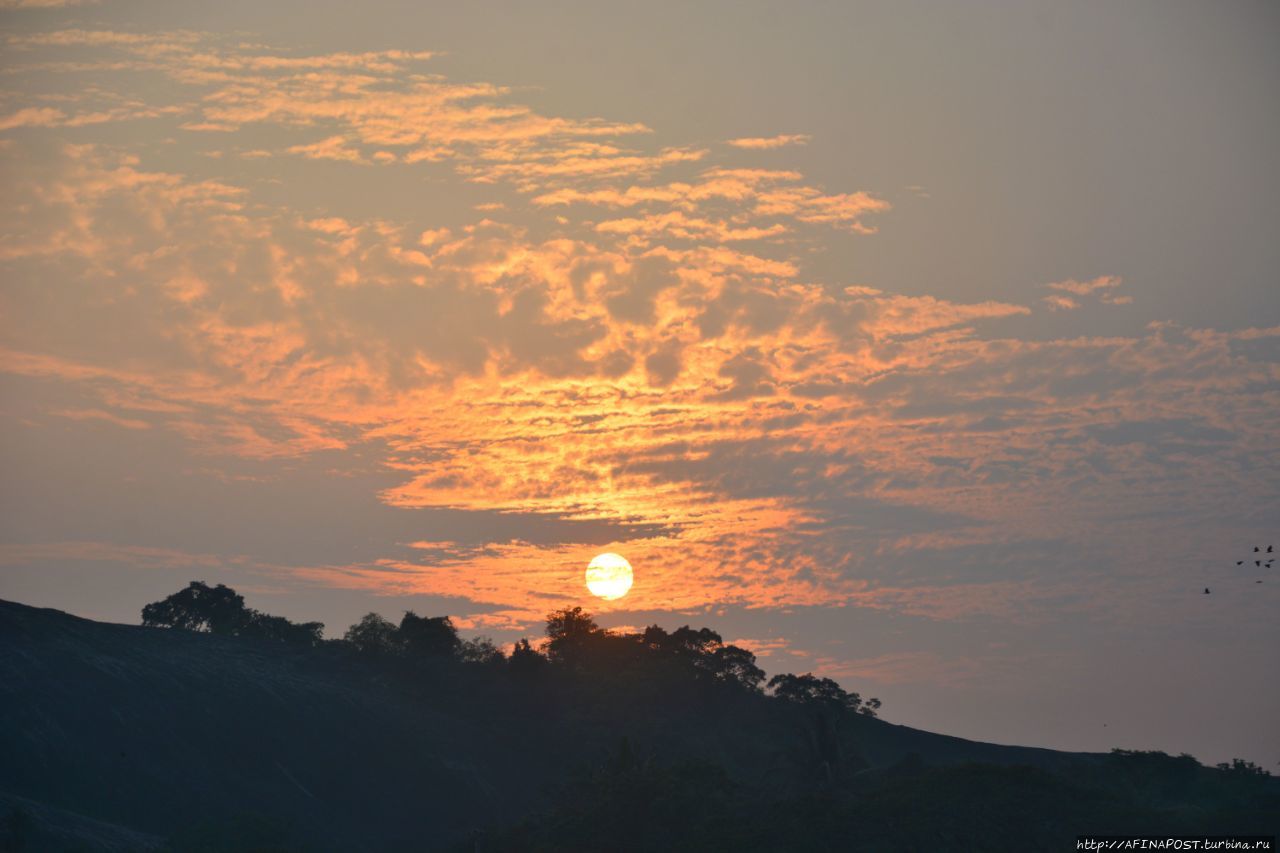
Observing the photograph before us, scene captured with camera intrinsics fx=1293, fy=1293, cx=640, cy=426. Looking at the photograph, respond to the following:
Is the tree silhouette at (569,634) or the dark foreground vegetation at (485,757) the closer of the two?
the dark foreground vegetation at (485,757)

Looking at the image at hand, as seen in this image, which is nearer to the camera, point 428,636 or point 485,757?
point 485,757

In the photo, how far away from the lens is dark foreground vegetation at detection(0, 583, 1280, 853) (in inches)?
3189

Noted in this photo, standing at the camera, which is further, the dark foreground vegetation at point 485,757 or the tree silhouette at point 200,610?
the tree silhouette at point 200,610

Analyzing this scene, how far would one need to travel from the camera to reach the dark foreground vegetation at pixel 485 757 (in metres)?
81.0

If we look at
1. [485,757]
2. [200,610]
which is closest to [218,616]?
[200,610]

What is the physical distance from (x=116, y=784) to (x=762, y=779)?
203 ft

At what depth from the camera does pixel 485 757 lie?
12581 cm

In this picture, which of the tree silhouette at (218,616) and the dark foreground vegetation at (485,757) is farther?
the tree silhouette at (218,616)

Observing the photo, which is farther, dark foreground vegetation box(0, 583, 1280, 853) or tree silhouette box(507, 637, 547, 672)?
tree silhouette box(507, 637, 547, 672)

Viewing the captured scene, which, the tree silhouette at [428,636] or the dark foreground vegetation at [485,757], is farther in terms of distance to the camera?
the tree silhouette at [428,636]

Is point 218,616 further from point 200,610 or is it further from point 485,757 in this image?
point 485,757

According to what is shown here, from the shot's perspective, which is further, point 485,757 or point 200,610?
point 200,610

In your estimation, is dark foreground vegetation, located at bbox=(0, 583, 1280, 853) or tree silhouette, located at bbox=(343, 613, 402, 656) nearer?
dark foreground vegetation, located at bbox=(0, 583, 1280, 853)

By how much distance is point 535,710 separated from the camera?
141500 mm
